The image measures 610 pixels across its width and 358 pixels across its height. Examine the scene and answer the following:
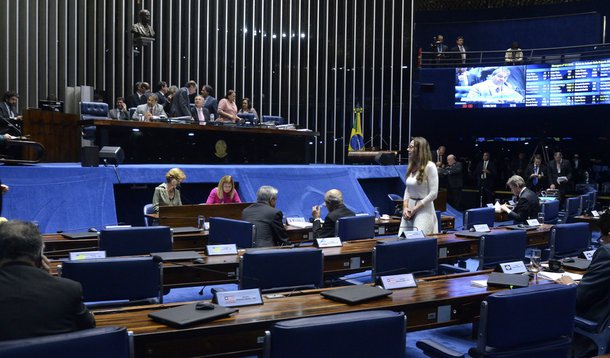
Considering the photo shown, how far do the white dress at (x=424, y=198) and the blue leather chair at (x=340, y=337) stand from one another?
11.6 ft

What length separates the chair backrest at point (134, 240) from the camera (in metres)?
4.32

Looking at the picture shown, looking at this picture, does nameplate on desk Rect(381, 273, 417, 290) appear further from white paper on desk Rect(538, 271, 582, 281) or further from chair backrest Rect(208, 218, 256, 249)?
chair backrest Rect(208, 218, 256, 249)

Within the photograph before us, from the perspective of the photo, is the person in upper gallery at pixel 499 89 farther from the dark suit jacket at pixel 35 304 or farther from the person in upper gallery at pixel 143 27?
the dark suit jacket at pixel 35 304

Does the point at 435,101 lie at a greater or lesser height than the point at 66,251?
greater

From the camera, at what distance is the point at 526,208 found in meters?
7.00

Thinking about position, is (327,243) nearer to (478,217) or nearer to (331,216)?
(331,216)

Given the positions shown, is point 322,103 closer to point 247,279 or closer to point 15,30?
point 15,30

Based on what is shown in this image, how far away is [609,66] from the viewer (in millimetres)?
13359

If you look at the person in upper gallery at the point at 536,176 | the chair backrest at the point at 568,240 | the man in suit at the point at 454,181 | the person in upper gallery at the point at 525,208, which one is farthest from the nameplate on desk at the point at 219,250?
the person in upper gallery at the point at 536,176

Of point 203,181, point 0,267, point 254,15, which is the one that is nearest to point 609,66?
point 254,15

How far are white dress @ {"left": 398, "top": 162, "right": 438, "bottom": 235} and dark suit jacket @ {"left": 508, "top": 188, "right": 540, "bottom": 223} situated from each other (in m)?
1.81

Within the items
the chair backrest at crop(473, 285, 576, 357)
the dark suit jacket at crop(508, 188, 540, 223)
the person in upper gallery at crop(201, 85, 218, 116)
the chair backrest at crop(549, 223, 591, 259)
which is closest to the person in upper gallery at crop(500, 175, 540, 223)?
the dark suit jacket at crop(508, 188, 540, 223)

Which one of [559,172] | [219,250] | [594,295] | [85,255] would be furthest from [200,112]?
[594,295]

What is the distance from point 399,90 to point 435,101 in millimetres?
998
